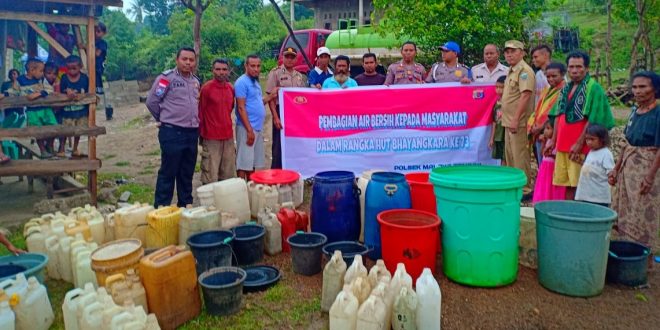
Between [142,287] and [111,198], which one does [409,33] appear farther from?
[142,287]

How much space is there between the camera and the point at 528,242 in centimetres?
455

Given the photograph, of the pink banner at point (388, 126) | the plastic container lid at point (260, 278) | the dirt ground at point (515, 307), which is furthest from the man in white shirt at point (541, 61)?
the plastic container lid at point (260, 278)

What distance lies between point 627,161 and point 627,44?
23.6 m

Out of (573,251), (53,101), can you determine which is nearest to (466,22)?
(573,251)

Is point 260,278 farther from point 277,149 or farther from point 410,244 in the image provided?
point 277,149

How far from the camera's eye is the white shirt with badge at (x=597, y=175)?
177 inches

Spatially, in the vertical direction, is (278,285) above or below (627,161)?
below

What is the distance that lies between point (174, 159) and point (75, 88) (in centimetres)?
224

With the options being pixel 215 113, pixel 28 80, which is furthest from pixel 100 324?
pixel 28 80

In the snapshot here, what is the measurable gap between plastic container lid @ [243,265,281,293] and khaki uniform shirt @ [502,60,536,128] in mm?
3588

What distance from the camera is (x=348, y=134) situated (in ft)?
22.6

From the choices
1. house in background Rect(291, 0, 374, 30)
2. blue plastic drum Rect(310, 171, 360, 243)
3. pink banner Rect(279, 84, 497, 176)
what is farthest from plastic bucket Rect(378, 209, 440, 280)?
house in background Rect(291, 0, 374, 30)

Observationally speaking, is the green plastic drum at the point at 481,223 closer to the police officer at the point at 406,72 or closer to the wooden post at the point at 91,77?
the police officer at the point at 406,72

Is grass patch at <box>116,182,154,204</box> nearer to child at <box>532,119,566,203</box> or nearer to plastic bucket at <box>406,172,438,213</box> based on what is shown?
plastic bucket at <box>406,172,438,213</box>
